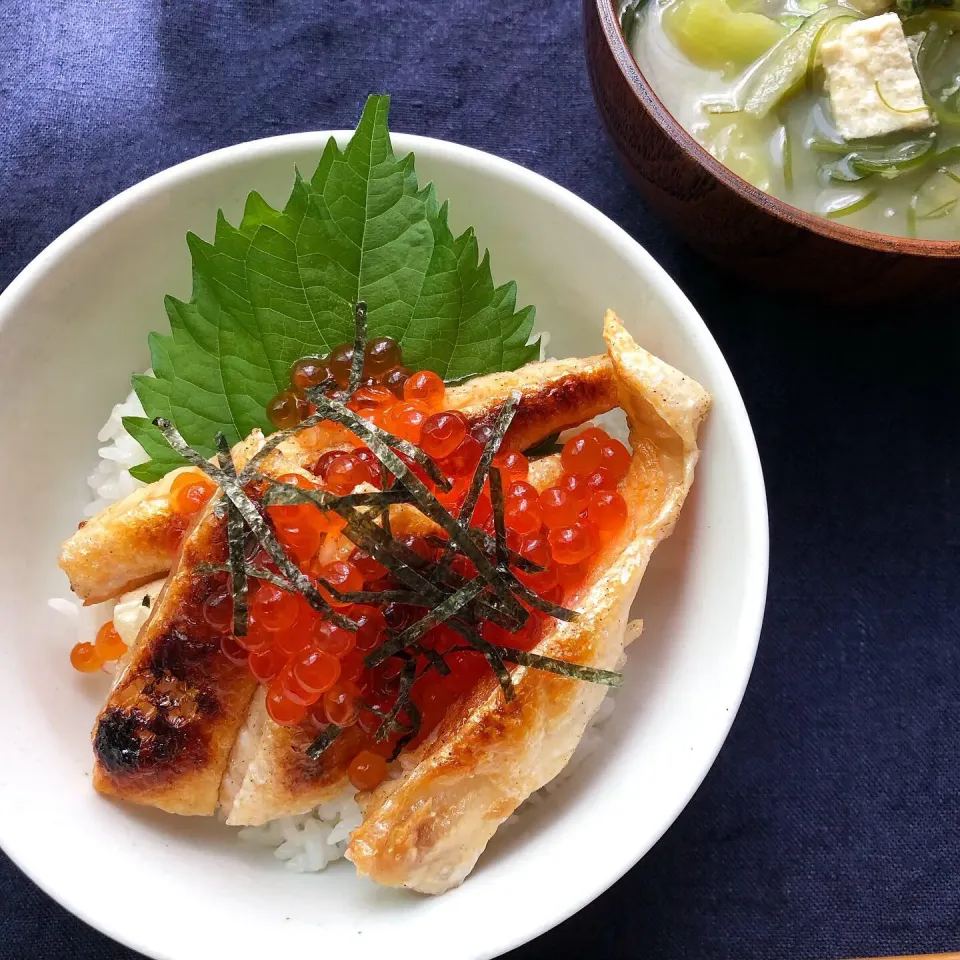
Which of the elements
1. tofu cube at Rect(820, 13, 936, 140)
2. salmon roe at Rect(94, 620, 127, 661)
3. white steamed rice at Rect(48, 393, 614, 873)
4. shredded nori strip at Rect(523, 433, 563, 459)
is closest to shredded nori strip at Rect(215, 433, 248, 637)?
salmon roe at Rect(94, 620, 127, 661)

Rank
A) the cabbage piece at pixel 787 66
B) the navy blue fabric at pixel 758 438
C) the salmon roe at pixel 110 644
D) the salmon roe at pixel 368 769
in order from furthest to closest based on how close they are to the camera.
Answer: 1. the navy blue fabric at pixel 758 438
2. the cabbage piece at pixel 787 66
3. the salmon roe at pixel 110 644
4. the salmon roe at pixel 368 769

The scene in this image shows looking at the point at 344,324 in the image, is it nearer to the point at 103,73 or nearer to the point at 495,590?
the point at 495,590

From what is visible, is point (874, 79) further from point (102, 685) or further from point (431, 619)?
point (102, 685)

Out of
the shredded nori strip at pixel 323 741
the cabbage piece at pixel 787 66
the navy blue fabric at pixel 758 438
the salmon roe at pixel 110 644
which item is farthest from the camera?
the navy blue fabric at pixel 758 438

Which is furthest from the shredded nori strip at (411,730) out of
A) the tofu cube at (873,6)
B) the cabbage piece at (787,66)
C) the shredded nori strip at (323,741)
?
the tofu cube at (873,6)

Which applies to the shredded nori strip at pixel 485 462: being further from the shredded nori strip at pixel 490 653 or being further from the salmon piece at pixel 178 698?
the salmon piece at pixel 178 698

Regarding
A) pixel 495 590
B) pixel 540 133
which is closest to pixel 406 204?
pixel 540 133
